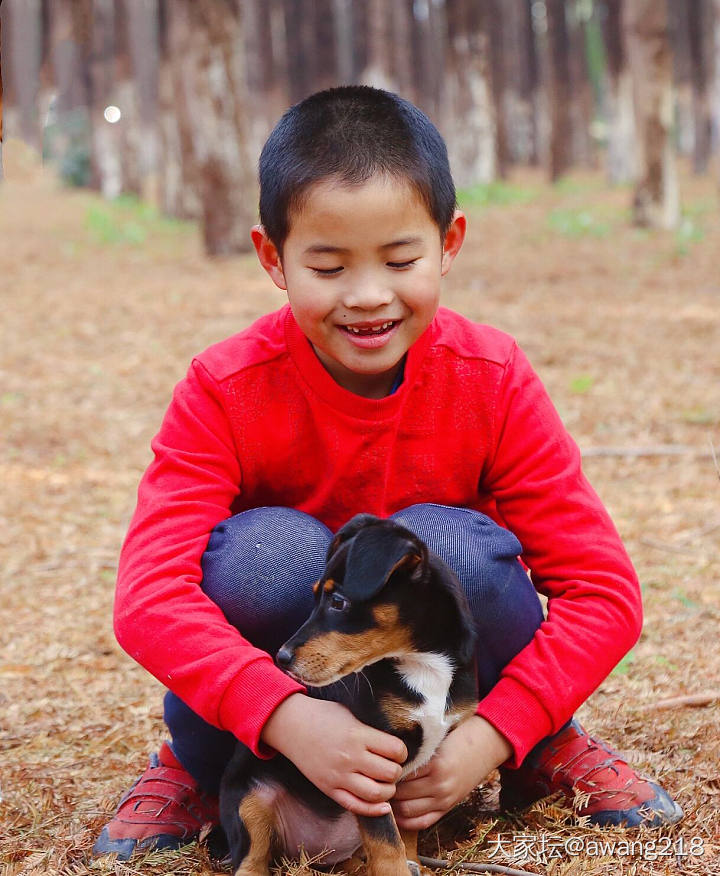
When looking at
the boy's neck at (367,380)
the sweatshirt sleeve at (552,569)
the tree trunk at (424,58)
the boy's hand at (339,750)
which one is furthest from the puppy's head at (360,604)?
the tree trunk at (424,58)

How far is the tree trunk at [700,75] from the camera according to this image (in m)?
24.1

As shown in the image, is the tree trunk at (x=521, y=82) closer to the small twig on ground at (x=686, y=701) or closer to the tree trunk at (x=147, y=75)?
the tree trunk at (x=147, y=75)

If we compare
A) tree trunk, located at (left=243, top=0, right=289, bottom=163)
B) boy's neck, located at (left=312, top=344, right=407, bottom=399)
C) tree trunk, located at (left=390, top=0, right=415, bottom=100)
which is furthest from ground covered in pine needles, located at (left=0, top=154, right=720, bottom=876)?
tree trunk, located at (left=243, top=0, right=289, bottom=163)

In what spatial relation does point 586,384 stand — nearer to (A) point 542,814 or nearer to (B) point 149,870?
(A) point 542,814

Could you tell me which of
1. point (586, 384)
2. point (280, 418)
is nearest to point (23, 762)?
point (280, 418)

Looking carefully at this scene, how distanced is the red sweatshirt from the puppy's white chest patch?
5.3 inches

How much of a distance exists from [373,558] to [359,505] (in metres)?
0.53

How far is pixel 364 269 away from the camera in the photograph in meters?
2.16

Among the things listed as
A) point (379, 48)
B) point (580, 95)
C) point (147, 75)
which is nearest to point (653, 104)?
point (379, 48)

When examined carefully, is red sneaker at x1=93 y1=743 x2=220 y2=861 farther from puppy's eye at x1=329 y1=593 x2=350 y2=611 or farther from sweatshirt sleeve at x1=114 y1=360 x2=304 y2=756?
puppy's eye at x1=329 y1=593 x2=350 y2=611

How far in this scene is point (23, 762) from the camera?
2.86 metres

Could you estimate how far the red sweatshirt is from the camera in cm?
220

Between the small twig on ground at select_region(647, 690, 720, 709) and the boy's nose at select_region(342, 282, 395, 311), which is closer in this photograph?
the boy's nose at select_region(342, 282, 395, 311)

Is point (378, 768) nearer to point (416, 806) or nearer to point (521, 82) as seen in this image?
point (416, 806)
